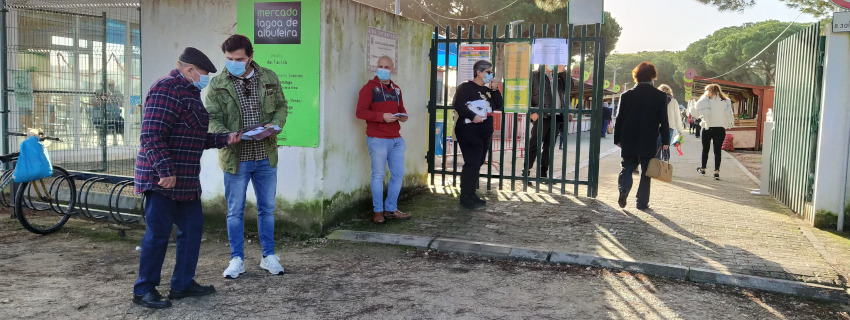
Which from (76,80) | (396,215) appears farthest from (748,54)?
(76,80)

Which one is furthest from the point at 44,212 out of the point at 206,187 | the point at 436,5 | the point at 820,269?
the point at 436,5

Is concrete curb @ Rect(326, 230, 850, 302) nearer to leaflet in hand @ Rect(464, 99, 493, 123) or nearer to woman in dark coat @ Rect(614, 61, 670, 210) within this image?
leaflet in hand @ Rect(464, 99, 493, 123)

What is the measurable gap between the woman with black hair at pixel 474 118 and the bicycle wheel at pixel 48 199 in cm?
421

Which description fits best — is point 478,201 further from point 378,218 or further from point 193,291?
point 193,291

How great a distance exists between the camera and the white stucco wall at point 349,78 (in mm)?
6219

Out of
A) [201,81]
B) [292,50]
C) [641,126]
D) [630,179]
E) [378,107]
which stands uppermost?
[292,50]

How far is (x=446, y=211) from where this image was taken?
7.52m

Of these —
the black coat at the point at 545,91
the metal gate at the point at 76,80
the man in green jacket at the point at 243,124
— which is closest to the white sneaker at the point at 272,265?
the man in green jacket at the point at 243,124

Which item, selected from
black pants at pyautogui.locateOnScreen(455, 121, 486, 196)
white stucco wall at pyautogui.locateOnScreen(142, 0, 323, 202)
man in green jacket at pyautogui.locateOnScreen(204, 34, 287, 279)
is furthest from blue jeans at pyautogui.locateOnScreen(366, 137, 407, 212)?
man in green jacket at pyautogui.locateOnScreen(204, 34, 287, 279)

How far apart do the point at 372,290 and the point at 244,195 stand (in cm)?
127

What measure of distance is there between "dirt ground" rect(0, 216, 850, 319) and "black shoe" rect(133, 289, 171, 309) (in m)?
0.05

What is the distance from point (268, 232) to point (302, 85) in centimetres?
164

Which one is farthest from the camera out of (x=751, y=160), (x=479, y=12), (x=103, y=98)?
(x=479, y=12)

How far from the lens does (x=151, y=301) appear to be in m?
4.29
